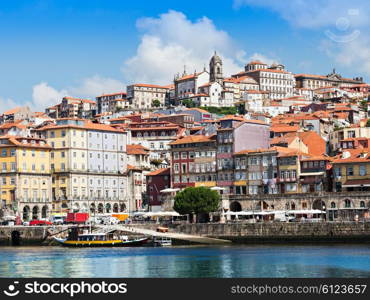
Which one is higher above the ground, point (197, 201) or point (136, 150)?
point (136, 150)

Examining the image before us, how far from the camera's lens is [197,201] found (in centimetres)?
10200

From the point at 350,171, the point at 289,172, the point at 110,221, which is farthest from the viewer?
the point at 289,172

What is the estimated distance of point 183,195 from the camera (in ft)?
337

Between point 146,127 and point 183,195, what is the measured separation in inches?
2399

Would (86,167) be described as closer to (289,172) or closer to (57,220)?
(57,220)

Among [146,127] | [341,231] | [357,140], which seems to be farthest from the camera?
[146,127]

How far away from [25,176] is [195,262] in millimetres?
54603

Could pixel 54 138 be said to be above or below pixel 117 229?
above

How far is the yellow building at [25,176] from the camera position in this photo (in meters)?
119

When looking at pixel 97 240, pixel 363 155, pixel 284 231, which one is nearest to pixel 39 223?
pixel 97 240

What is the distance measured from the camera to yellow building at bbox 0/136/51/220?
391 ft

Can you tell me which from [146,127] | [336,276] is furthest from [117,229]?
[146,127]

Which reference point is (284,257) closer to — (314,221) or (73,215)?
(314,221)

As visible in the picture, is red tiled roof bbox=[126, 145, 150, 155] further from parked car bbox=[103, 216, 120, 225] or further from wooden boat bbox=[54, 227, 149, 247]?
wooden boat bbox=[54, 227, 149, 247]
